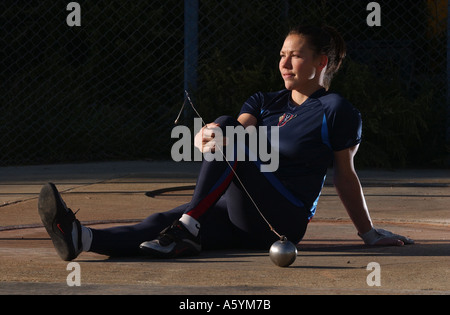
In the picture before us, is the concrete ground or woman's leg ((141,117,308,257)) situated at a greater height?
woman's leg ((141,117,308,257))

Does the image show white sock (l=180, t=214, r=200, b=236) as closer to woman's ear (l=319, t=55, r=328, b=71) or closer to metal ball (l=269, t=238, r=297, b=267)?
metal ball (l=269, t=238, r=297, b=267)

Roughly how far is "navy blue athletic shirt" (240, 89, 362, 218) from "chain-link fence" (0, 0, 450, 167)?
443cm

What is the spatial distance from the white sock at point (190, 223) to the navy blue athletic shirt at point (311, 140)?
39 cm

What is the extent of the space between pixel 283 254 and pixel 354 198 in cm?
66

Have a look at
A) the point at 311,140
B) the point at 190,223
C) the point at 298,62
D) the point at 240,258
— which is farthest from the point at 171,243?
the point at 298,62

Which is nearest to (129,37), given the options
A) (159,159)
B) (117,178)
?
(159,159)

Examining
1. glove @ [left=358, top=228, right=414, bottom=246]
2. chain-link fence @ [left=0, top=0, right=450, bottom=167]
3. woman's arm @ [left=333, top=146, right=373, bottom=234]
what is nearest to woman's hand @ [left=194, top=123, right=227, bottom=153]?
woman's arm @ [left=333, top=146, right=373, bottom=234]

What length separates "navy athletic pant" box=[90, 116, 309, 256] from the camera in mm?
3916

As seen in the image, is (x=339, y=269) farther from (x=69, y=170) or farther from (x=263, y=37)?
(x=263, y=37)

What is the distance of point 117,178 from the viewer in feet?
25.5

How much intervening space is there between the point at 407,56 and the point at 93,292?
263 inches

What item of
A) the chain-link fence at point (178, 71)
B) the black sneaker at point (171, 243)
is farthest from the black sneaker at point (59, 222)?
the chain-link fence at point (178, 71)

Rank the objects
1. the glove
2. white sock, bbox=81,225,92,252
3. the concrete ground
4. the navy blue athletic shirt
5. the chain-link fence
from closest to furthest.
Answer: the concrete ground < white sock, bbox=81,225,92,252 < the navy blue athletic shirt < the glove < the chain-link fence
